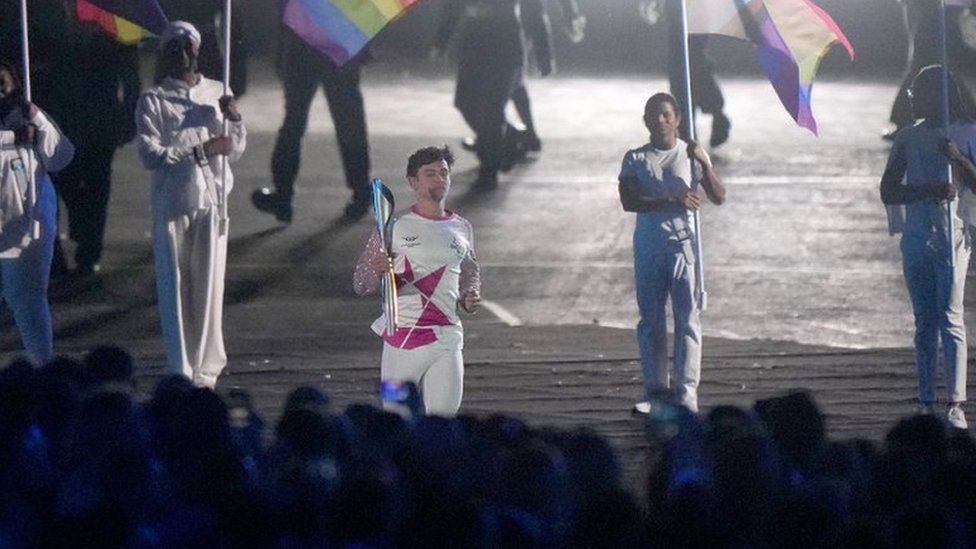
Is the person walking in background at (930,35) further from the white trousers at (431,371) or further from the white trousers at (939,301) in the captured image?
the white trousers at (431,371)

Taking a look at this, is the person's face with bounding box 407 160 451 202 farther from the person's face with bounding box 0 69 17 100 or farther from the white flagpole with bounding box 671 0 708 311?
the person's face with bounding box 0 69 17 100

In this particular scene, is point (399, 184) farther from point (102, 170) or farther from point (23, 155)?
point (23, 155)

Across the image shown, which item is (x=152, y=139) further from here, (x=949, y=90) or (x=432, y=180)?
(x=949, y=90)

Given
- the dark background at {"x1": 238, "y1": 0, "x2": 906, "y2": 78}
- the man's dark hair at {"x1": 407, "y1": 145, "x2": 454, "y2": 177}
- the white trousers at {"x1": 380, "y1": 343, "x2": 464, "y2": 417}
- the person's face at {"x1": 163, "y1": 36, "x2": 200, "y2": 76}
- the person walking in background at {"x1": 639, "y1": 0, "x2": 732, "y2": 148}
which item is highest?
the man's dark hair at {"x1": 407, "y1": 145, "x2": 454, "y2": 177}

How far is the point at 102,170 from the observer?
16.4 m

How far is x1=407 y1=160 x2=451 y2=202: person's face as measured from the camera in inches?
388

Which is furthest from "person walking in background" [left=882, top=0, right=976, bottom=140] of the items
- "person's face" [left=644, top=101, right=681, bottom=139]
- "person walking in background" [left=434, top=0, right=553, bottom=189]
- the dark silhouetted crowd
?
the dark silhouetted crowd

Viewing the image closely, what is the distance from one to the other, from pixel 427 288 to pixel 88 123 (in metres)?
6.80

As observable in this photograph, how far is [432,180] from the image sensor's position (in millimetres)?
9867

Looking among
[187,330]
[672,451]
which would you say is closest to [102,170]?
[187,330]

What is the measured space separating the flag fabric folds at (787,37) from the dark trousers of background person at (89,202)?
18.2 ft

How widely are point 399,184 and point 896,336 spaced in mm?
7140

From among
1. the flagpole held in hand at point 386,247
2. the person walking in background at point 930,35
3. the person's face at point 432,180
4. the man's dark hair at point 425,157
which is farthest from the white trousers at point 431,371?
the person walking in background at point 930,35

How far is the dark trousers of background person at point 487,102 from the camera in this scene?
65.1ft
